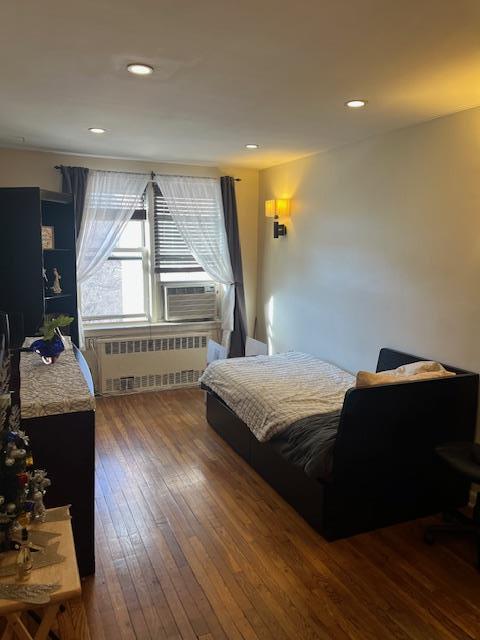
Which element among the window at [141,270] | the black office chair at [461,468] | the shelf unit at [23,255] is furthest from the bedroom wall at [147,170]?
the black office chair at [461,468]

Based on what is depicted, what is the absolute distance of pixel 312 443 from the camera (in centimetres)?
273

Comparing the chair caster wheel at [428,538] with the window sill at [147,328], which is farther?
the window sill at [147,328]

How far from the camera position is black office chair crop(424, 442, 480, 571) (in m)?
2.42

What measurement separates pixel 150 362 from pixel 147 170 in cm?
209

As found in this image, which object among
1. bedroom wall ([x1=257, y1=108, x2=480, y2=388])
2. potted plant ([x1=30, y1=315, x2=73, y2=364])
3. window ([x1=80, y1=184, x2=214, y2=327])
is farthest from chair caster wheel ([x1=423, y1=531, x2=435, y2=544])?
Result: window ([x1=80, y1=184, x2=214, y2=327])

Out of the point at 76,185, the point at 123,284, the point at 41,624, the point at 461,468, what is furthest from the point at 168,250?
the point at 41,624

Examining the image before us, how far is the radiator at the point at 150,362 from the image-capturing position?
5.03 m

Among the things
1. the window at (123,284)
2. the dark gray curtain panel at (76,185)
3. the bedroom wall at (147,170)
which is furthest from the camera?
the window at (123,284)

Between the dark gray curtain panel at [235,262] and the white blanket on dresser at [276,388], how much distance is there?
1.00m

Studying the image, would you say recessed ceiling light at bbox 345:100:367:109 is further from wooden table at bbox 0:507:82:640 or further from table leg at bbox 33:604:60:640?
table leg at bbox 33:604:60:640

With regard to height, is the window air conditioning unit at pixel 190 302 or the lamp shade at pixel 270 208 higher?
the lamp shade at pixel 270 208

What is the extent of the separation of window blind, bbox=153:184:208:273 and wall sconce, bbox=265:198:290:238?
748mm

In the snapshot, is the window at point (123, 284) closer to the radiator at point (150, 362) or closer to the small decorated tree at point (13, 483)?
the radiator at point (150, 362)

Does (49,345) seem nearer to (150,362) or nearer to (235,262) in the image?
(150,362)
